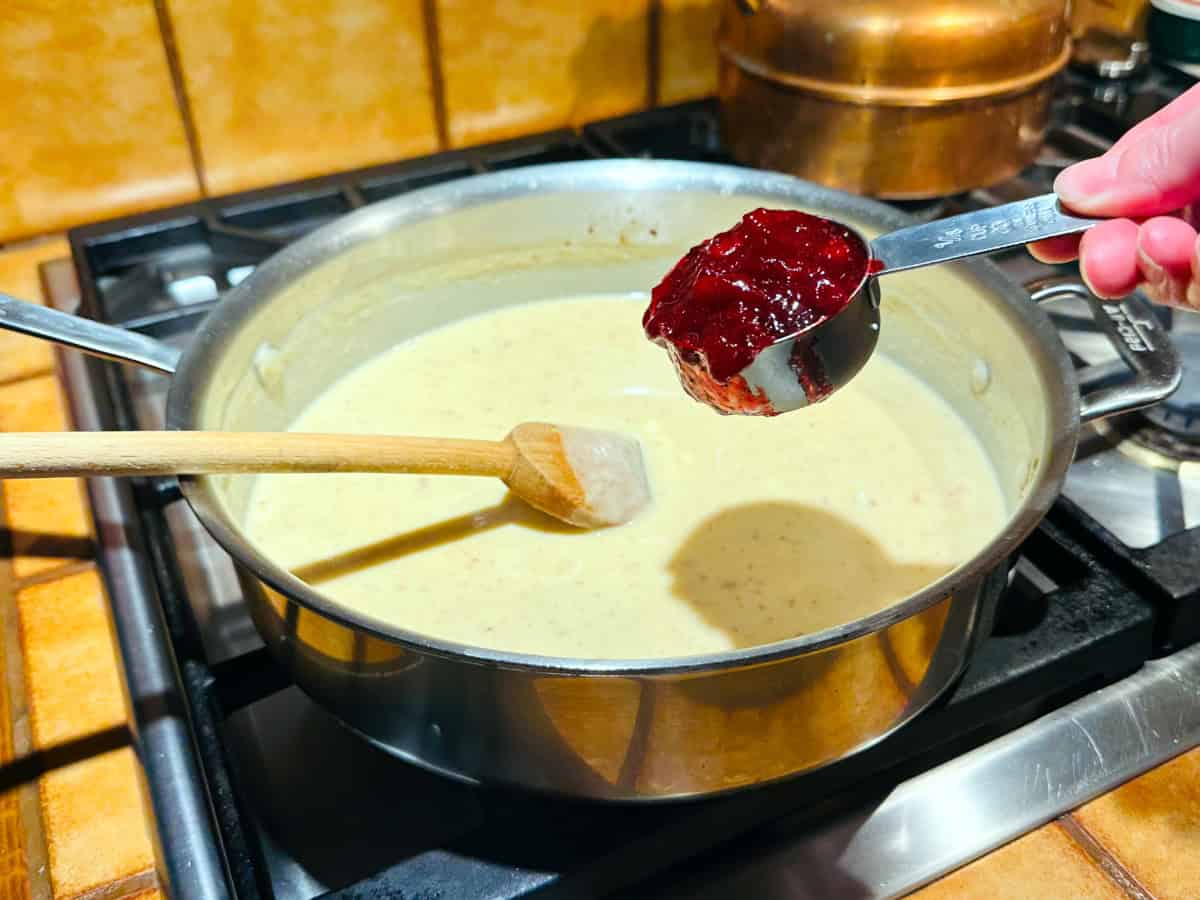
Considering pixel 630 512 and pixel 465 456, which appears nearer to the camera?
pixel 465 456

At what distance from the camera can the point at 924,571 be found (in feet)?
2.88

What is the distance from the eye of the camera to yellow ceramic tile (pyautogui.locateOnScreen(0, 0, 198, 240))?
109 cm

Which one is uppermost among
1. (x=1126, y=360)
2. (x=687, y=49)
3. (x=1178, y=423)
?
(x=687, y=49)

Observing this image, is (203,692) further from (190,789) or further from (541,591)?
(541,591)

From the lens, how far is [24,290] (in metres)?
1.17

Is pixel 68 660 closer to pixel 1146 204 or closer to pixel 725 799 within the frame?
pixel 725 799

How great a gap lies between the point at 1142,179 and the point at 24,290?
1081 millimetres

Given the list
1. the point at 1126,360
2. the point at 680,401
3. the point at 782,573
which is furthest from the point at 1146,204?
the point at 680,401

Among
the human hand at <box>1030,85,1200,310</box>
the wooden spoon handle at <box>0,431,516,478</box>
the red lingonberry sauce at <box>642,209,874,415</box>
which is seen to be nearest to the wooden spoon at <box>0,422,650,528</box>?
the wooden spoon handle at <box>0,431,516,478</box>

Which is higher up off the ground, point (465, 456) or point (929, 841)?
point (465, 456)

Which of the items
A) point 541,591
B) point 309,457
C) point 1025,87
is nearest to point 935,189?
point 1025,87

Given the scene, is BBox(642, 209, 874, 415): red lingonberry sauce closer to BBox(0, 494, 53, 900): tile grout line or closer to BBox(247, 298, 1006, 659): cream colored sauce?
BBox(247, 298, 1006, 659): cream colored sauce

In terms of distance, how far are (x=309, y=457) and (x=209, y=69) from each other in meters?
0.66

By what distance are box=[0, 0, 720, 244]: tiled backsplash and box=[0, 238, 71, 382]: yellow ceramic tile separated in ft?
0.07
